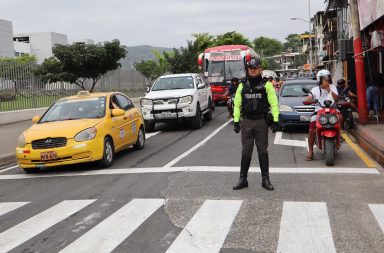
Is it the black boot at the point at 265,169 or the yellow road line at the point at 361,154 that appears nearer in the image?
the black boot at the point at 265,169

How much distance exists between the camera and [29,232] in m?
5.63

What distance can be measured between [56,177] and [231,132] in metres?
6.92

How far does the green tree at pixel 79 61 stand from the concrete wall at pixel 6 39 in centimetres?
8120

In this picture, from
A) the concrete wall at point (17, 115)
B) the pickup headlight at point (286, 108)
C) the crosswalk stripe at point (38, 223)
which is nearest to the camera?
the crosswalk stripe at point (38, 223)

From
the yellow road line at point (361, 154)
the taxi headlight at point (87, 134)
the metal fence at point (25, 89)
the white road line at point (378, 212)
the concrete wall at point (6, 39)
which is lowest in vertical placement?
the white road line at point (378, 212)

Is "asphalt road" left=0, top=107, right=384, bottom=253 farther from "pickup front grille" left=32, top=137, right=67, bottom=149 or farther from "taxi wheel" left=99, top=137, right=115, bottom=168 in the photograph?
"pickup front grille" left=32, top=137, right=67, bottom=149

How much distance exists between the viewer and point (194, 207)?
6340mm

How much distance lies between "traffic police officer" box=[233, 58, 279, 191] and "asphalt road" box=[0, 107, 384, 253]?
0.37 m

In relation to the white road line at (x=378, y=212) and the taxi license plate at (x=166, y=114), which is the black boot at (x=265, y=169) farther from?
the taxi license plate at (x=166, y=114)

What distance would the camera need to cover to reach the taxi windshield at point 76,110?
10344 mm

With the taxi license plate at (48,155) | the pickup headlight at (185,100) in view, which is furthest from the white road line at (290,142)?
the taxi license plate at (48,155)

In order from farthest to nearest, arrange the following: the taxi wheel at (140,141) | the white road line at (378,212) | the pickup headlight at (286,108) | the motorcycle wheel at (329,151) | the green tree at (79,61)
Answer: the green tree at (79,61) → the pickup headlight at (286,108) → the taxi wheel at (140,141) → the motorcycle wheel at (329,151) → the white road line at (378,212)

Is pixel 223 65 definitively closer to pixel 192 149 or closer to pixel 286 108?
pixel 286 108

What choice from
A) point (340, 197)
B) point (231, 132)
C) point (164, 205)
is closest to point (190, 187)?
point (164, 205)
